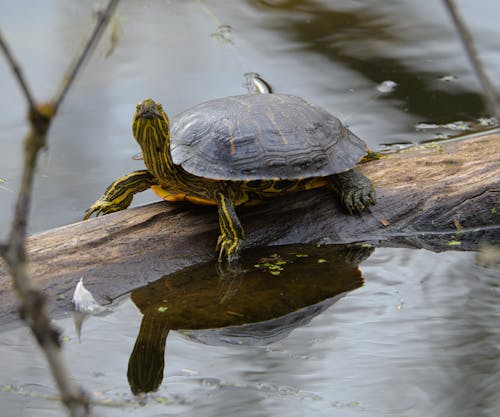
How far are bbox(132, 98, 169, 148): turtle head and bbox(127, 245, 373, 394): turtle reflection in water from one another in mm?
585

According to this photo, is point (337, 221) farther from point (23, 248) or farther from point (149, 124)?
point (23, 248)

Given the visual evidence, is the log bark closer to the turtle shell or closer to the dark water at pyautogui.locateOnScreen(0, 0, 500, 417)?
the dark water at pyautogui.locateOnScreen(0, 0, 500, 417)

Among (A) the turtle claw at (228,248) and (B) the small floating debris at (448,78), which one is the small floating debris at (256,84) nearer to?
(B) the small floating debris at (448,78)

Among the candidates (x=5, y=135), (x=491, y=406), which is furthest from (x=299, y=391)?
(x=5, y=135)

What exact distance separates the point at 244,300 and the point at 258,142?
27.4 inches

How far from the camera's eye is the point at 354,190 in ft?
10.9

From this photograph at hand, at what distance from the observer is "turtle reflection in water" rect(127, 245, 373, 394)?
277 centimetres

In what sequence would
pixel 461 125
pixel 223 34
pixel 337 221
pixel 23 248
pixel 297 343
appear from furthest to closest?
pixel 223 34 → pixel 461 125 → pixel 337 221 → pixel 297 343 → pixel 23 248

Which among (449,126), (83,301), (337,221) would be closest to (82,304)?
(83,301)

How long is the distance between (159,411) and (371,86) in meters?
3.86

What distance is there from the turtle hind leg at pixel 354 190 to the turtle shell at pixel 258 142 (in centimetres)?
8

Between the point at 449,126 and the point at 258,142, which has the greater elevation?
the point at 258,142

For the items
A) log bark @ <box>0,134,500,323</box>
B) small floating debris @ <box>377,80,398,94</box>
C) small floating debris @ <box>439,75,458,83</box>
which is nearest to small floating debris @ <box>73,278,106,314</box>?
log bark @ <box>0,134,500,323</box>

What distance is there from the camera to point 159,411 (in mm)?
2279
